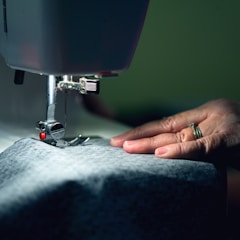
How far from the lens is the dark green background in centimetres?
162

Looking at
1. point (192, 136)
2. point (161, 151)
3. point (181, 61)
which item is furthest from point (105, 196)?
point (181, 61)

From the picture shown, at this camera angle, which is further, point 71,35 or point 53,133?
point 53,133

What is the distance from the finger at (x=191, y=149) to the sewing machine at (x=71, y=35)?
0.19 metres

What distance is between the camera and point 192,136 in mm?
1073

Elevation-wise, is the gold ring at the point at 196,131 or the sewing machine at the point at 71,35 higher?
the sewing machine at the point at 71,35

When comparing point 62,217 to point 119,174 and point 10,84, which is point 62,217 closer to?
point 119,174

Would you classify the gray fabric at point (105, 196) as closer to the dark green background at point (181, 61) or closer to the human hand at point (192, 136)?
the human hand at point (192, 136)

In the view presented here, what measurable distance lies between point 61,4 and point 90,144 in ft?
1.16

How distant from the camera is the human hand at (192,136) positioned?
0.99 meters

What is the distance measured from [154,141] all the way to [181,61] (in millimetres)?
697

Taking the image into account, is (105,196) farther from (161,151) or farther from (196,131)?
(196,131)

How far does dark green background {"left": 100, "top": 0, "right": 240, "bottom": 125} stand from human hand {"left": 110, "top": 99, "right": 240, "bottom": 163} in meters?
0.50

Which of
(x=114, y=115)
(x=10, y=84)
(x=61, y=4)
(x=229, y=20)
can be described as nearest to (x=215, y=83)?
(x=229, y=20)

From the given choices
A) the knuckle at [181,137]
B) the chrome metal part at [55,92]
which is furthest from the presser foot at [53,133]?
the knuckle at [181,137]
